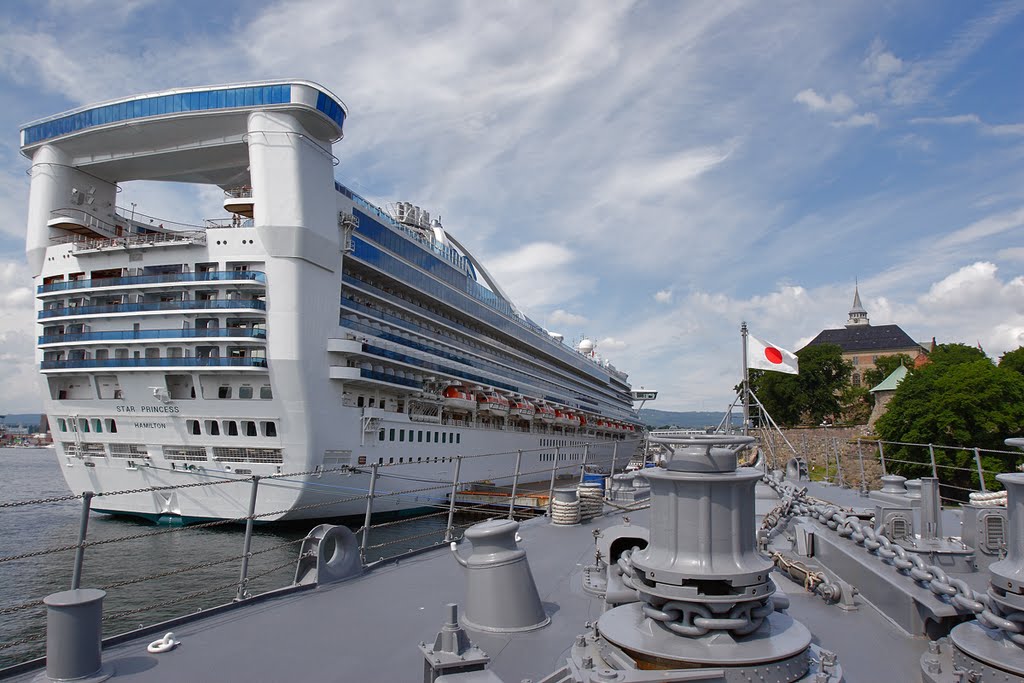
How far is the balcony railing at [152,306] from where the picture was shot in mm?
20703

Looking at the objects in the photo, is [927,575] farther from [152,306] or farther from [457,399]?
[457,399]

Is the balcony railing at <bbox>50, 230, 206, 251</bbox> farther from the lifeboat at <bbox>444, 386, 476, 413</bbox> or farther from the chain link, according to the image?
the chain link

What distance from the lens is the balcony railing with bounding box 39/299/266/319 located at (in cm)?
2070

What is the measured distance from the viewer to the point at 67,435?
74.9 ft

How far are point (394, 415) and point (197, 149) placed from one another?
41.5ft

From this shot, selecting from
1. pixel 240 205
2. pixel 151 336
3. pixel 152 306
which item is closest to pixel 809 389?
pixel 240 205

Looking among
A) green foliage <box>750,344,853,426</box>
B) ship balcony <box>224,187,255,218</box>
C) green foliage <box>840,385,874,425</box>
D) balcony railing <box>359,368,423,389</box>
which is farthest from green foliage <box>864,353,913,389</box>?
ship balcony <box>224,187,255,218</box>

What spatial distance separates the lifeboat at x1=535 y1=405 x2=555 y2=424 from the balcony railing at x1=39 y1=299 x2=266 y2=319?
22500 mm

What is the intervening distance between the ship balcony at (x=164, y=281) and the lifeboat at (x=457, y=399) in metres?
11.7

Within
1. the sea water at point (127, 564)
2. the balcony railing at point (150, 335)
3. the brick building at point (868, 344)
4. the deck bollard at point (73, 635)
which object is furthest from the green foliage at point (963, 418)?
the brick building at point (868, 344)

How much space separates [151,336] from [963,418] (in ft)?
116

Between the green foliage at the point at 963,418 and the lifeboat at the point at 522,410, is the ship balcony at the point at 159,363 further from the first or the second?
the green foliage at the point at 963,418

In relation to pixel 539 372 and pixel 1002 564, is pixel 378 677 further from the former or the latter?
pixel 539 372

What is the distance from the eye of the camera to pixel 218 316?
2100 centimetres
